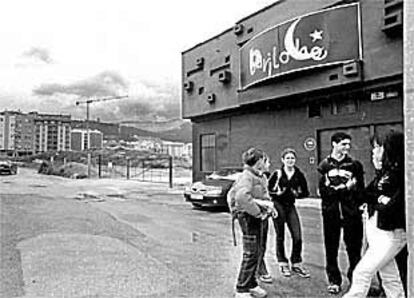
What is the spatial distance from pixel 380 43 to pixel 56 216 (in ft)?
34.5

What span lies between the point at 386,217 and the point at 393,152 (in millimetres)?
517

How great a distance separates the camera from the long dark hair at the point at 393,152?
4.07 m

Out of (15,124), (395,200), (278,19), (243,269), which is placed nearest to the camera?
(395,200)

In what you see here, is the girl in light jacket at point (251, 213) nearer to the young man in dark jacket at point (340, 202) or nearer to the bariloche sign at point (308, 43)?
the young man in dark jacket at point (340, 202)

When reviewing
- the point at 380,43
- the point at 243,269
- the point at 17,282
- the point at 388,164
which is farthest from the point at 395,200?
the point at 380,43

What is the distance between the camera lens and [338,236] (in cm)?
533

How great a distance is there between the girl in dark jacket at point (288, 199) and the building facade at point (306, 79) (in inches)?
281

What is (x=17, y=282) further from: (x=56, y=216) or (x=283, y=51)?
(x=283, y=51)

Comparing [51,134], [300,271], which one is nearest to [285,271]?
[300,271]

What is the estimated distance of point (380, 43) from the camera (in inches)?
614

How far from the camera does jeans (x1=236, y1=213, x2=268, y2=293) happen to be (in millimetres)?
5137

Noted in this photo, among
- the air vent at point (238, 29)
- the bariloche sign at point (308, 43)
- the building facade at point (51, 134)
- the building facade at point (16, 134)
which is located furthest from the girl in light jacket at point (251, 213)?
the building facade at point (51, 134)

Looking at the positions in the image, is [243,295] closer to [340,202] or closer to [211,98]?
[340,202]

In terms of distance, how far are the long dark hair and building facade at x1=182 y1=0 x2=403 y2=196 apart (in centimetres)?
875
